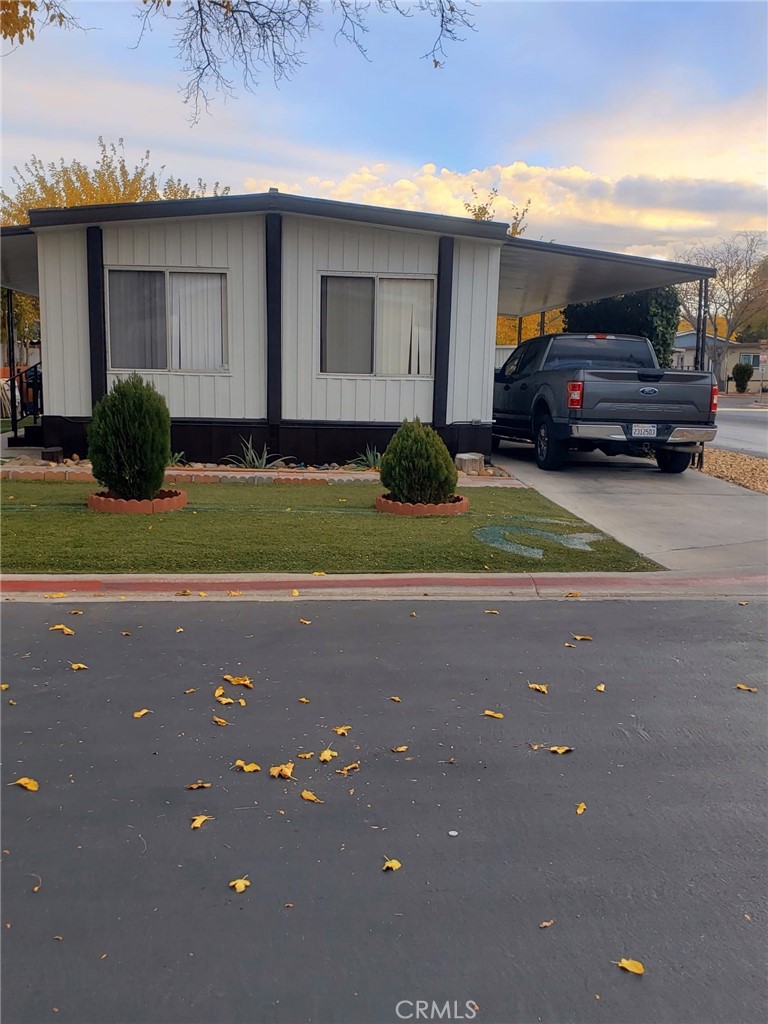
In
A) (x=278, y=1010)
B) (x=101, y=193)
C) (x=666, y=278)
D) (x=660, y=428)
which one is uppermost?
(x=101, y=193)

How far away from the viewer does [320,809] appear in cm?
348

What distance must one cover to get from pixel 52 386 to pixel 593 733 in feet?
34.6

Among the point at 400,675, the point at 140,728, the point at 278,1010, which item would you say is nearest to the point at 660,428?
the point at 400,675

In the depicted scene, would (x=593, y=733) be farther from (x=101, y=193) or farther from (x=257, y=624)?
(x=101, y=193)

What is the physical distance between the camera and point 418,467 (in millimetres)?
8930

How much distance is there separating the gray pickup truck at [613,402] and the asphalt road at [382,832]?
21.9 ft

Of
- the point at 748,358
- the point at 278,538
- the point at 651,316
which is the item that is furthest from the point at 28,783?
the point at 748,358

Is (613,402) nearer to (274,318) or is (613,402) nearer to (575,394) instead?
(575,394)

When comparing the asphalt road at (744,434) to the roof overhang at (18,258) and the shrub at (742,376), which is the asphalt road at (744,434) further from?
the shrub at (742,376)

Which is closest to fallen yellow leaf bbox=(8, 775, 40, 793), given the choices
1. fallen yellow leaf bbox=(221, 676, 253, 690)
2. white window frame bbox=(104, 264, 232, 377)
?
fallen yellow leaf bbox=(221, 676, 253, 690)

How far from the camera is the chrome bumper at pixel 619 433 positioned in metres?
11.8

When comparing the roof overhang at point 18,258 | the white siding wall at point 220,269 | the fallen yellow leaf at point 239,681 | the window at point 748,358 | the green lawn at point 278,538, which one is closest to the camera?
the fallen yellow leaf at point 239,681

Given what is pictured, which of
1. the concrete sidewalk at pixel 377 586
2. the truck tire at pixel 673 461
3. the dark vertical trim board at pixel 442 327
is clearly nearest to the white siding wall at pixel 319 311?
the dark vertical trim board at pixel 442 327

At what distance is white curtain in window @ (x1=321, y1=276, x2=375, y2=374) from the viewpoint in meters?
12.4
